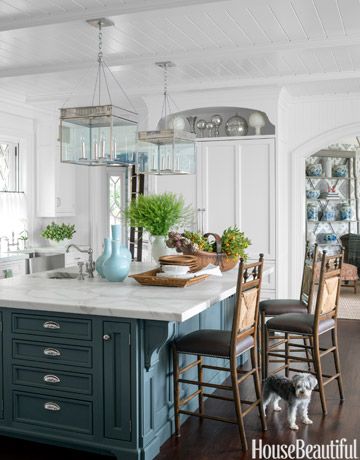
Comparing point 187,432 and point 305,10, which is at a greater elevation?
→ point 305,10

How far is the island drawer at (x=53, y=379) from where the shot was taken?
3.28 metres

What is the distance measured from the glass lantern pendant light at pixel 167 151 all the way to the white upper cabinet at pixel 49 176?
116 inches

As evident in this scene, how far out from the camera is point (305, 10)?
409 cm

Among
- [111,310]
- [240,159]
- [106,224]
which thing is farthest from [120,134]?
[106,224]

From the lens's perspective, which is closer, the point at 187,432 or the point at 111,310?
the point at 111,310

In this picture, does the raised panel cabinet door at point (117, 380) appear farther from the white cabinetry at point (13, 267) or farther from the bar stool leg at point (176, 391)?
the white cabinetry at point (13, 267)

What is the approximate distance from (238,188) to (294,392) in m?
3.56

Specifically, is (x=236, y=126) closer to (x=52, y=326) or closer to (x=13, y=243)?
(x=13, y=243)

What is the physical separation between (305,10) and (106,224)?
4825mm

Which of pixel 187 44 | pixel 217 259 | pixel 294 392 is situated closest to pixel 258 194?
pixel 217 259

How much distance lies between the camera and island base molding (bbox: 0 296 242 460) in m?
3.18

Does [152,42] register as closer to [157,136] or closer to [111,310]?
[157,136]

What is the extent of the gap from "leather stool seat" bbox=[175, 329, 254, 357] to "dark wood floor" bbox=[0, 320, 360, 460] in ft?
1.80

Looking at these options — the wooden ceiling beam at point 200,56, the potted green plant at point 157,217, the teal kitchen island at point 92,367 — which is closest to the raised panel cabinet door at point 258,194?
→ the wooden ceiling beam at point 200,56
